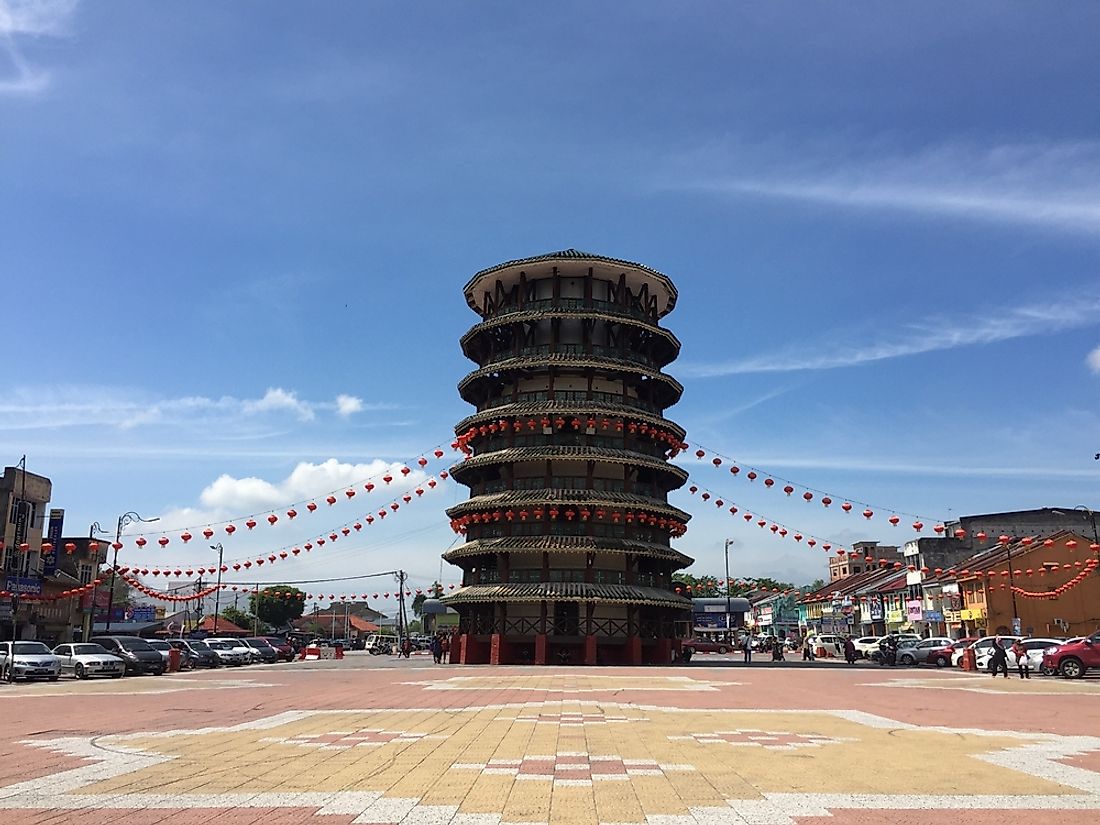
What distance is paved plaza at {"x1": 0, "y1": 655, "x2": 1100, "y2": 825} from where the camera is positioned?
27.8ft

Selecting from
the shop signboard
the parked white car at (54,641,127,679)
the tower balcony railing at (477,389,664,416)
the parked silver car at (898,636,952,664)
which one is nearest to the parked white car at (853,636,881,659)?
the parked silver car at (898,636,952,664)

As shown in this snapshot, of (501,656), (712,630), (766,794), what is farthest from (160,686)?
(712,630)

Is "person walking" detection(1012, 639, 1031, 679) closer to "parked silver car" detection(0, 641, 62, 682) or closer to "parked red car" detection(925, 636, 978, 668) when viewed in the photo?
"parked red car" detection(925, 636, 978, 668)

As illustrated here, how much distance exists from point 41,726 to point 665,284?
49.5m

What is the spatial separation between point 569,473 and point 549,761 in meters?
42.8

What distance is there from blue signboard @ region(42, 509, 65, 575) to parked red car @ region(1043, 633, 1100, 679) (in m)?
67.2

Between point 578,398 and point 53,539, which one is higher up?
point 578,398

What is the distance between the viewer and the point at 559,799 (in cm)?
894

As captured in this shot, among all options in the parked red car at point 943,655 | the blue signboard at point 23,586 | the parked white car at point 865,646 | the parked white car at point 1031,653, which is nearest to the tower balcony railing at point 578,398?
the parked red car at point 943,655

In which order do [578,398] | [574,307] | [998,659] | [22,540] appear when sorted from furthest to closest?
[22,540] → [574,307] → [578,398] → [998,659]

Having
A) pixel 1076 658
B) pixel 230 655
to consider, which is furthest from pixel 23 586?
pixel 1076 658

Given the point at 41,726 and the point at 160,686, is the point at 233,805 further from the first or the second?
the point at 160,686

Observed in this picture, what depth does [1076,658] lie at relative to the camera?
3469 centimetres

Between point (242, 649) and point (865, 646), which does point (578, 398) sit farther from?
point (865, 646)
